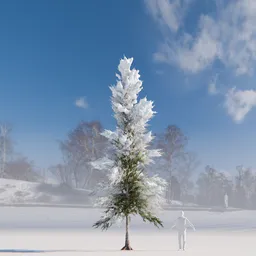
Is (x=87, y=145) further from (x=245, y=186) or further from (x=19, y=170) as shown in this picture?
(x=245, y=186)

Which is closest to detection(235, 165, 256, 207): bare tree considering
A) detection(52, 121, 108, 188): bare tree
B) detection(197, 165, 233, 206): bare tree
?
detection(197, 165, 233, 206): bare tree

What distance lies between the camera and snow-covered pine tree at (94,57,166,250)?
1745 cm

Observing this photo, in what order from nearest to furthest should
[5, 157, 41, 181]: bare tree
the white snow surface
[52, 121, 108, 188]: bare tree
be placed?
the white snow surface, [52, 121, 108, 188]: bare tree, [5, 157, 41, 181]: bare tree

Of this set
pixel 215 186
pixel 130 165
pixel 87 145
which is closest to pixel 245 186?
pixel 215 186

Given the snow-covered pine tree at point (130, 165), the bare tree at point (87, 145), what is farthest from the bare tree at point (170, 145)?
the snow-covered pine tree at point (130, 165)

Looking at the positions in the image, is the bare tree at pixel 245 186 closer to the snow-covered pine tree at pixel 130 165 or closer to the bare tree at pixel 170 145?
the bare tree at pixel 170 145

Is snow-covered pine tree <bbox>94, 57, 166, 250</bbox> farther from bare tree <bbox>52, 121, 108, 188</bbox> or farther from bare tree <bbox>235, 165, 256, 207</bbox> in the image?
bare tree <bbox>235, 165, 256, 207</bbox>

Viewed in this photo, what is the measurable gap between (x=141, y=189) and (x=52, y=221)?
25747 millimetres

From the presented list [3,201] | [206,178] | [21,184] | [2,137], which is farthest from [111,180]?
[206,178]

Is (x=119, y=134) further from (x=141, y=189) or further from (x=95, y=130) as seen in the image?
(x=95, y=130)

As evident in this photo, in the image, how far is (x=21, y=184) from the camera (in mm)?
59750

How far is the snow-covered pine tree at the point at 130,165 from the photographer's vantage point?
17453 millimetres

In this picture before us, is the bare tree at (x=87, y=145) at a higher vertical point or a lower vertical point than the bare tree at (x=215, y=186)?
higher

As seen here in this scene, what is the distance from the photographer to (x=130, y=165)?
702 inches
